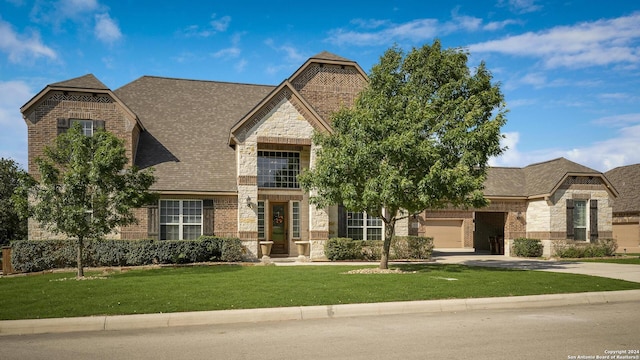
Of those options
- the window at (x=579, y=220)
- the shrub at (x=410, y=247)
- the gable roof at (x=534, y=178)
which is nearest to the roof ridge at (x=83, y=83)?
the shrub at (x=410, y=247)

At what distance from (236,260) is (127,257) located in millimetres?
4420

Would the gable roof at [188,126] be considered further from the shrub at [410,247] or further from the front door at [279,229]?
the shrub at [410,247]

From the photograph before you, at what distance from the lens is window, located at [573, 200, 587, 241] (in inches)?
1099

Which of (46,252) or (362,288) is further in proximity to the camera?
(46,252)

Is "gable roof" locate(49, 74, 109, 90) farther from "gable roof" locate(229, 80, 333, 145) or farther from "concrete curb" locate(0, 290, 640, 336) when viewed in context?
"concrete curb" locate(0, 290, 640, 336)

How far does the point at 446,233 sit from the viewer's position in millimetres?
38938

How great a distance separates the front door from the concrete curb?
46.1 feet

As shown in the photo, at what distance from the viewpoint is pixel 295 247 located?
2491 cm

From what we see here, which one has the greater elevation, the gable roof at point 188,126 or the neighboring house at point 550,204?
the gable roof at point 188,126

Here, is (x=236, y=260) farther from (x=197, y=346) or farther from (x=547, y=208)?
(x=547, y=208)

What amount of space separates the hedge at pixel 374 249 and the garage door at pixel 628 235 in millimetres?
18504

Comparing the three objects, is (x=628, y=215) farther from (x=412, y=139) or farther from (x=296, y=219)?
(x=412, y=139)

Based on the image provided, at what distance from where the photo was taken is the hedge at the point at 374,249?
2344 centimetres

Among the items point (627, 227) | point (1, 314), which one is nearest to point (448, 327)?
point (1, 314)
